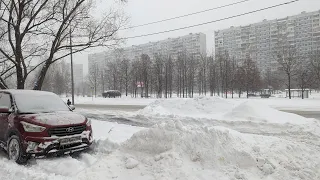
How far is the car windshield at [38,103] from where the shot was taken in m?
6.94

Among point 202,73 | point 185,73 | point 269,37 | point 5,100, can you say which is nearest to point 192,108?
point 5,100

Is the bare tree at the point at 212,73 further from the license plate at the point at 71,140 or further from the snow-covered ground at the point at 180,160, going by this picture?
the license plate at the point at 71,140

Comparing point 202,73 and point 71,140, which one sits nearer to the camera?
point 71,140

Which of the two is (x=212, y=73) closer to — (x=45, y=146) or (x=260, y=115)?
(x=260, y=115)

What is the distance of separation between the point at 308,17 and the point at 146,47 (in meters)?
40.7

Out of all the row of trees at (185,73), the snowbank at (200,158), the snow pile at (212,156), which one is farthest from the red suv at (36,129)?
the row of trees at (185,73)

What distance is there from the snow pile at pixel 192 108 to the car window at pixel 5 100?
9.98m

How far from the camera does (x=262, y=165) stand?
5516 mm

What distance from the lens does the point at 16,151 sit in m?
6.36

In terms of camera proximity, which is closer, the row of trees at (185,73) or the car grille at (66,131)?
the car grille at (66,131)

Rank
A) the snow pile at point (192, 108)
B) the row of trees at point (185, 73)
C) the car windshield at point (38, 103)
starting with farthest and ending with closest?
the row of trees at point (185, 73), the snow pile at point (192, 108), the car windshield at point (38, 103)

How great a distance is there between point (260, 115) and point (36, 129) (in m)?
11.1

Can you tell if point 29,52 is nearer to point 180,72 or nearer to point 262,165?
point 262,165

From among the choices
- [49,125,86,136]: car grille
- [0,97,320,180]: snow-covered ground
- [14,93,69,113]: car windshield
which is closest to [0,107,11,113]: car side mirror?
[14,93,69,113]: car windshield
